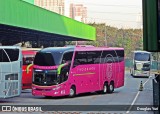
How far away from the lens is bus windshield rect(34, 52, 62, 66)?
61.7 ft

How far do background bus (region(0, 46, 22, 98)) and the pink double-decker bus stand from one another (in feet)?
6.42

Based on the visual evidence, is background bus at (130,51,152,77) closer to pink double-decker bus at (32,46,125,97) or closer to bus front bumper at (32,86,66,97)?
pink double-decker bus at (32,46,125,97)

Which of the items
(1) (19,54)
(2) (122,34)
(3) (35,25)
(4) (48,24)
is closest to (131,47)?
(2) (122,34)

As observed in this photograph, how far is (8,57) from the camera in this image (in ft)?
54.6

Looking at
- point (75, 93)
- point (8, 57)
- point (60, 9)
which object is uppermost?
point (60, 9)

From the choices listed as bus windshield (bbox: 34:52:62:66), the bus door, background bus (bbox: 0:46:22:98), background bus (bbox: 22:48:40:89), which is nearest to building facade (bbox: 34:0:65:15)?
background bus (bbox: 22:48:40:89)

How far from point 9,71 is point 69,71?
11.7 feet

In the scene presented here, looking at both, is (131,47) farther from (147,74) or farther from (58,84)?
(58,84)

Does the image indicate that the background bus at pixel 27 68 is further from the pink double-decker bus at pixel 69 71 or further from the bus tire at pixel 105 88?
the bus tire at pixel 105 88

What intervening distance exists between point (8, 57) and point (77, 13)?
42.1 feet

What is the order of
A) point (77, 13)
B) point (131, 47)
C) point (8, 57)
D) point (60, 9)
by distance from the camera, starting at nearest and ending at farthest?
point (8, 57) < point (77, 13) < point (131, 47) < point (60, 9)

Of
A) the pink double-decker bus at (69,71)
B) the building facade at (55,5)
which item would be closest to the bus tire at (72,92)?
the pink double-decker bus at (69,71)

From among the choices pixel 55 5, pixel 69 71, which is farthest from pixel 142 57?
pixel 69 71

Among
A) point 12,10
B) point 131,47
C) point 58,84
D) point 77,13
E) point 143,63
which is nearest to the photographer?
point 58,84
